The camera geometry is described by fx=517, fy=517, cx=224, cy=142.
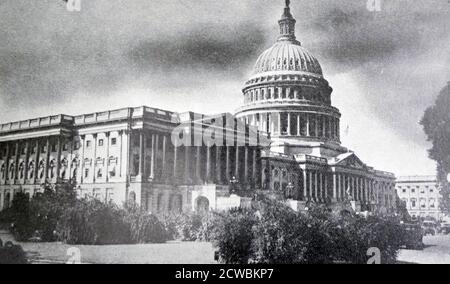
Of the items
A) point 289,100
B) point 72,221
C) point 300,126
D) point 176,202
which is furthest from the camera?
point 289,100

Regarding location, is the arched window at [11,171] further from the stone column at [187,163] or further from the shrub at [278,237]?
the stone column at [187,163]

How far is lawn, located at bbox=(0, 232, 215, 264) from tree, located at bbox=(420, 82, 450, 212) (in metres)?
9.67

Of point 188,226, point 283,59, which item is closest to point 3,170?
point 188,226

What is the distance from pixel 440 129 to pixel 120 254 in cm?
1240

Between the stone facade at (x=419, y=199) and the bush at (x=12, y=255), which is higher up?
the stone facade at (x=419, y=199)

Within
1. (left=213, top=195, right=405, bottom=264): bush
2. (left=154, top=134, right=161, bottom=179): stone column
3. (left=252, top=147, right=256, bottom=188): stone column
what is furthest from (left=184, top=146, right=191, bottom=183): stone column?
(left=213, top=195, right=405, bottom=264): bush

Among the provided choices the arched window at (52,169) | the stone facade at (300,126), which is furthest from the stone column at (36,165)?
the stone facade at (300,126)

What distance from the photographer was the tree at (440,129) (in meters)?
18.6

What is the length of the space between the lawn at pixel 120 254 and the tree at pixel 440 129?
31.7 ft

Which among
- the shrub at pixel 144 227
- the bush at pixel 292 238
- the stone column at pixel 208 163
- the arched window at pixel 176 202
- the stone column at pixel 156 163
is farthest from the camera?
the stone column at pixel 208 163

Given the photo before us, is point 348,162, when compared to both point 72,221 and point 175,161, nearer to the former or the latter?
point 175,161

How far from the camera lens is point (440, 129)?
63.3ft
